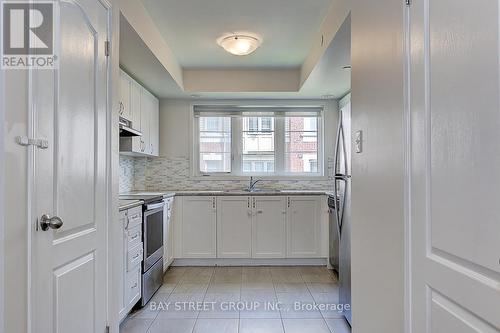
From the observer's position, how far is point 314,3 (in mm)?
2537

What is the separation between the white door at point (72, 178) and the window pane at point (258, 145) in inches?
123

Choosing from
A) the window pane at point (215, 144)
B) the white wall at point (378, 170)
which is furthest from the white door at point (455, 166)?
the window pane at point (215, 144)

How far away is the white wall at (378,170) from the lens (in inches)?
52.8

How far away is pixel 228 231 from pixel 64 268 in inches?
112

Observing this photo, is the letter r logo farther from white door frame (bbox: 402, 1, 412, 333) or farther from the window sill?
the window sill

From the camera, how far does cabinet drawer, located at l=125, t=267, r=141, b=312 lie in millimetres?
2441

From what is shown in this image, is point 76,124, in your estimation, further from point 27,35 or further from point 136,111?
point 136,111

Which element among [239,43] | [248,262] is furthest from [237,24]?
[248,262]

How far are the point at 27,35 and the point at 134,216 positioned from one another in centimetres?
173

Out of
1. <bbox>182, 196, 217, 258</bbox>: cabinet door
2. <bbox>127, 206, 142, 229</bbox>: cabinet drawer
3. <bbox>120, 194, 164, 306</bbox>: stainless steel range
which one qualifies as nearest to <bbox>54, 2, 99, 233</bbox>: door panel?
<bbox>127, 206, 142, 229</bbox>: cabinet drawer

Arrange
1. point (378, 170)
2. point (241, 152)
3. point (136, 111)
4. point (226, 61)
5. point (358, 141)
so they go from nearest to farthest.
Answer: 1. point (378, 170)
2. point (358, 141)
3. point (136, 111)
4. point (226, 61)
5. point (241, 152)

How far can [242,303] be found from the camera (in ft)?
9.55

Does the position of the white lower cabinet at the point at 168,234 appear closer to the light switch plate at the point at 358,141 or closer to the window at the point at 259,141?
the window at the point at 259,141

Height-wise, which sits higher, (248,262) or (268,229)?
(268,229)
